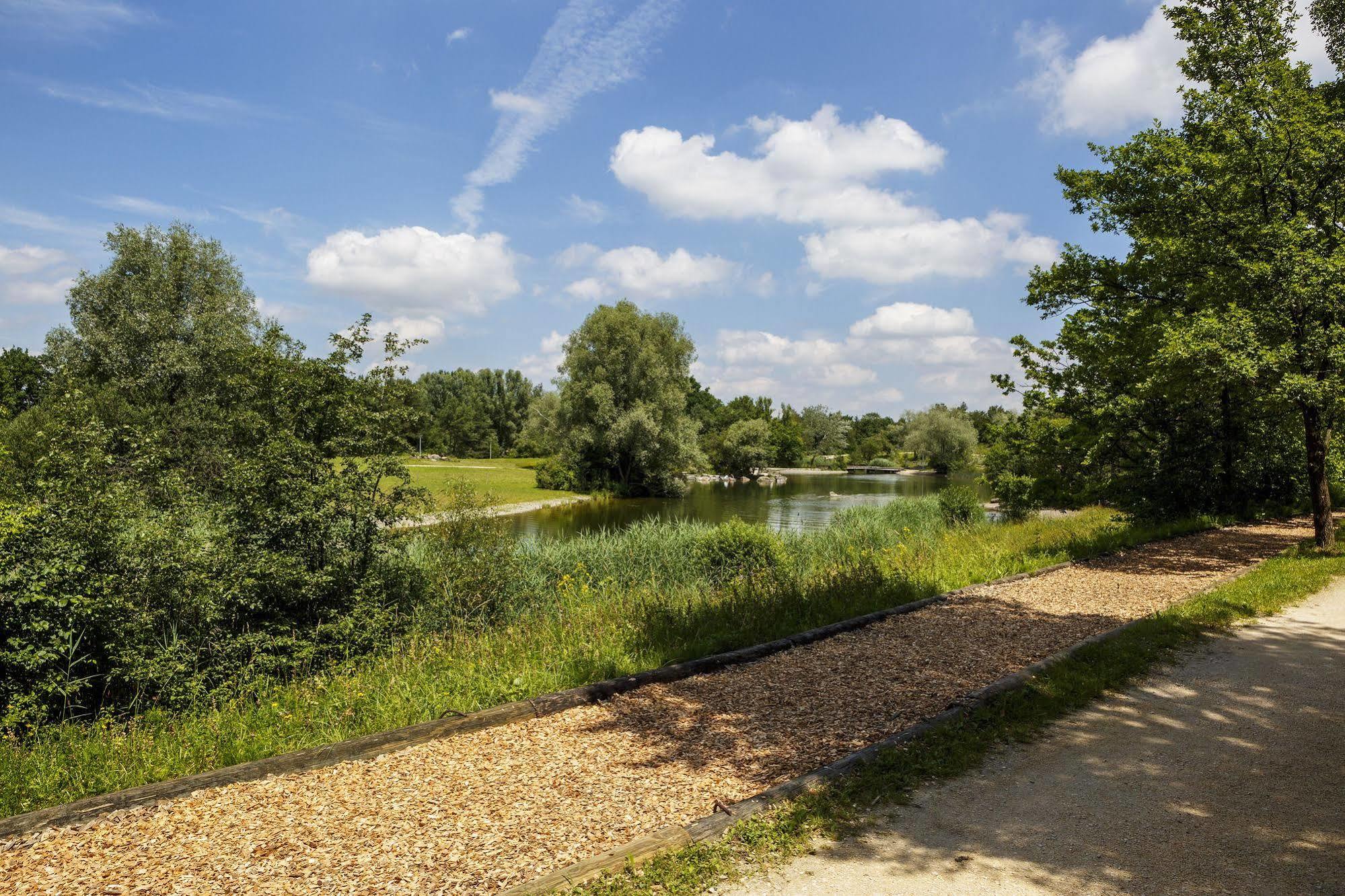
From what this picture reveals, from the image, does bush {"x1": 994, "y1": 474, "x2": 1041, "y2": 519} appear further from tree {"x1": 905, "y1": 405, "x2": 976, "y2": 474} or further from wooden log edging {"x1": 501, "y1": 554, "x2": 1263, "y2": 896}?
tree {"x1": 905, "y1": 405, "x2": 976, "y2": 474}

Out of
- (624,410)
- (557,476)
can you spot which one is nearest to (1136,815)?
(624,410)

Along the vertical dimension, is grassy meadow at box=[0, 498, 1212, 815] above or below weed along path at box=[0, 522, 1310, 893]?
above

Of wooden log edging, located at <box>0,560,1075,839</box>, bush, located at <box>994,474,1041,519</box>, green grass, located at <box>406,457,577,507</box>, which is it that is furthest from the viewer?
green grass, located at <box>406,457,577,507</box>

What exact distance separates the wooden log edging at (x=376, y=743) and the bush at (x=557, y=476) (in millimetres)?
37024

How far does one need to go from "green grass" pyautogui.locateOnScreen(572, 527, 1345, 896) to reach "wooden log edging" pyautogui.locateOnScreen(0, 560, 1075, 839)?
223 cm

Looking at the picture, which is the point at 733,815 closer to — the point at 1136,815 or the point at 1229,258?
the point at 1136,815

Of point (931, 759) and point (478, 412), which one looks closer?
point (931, 759)

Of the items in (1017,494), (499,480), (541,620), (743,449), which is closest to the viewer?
(541,620)

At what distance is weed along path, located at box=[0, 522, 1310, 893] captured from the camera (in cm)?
353

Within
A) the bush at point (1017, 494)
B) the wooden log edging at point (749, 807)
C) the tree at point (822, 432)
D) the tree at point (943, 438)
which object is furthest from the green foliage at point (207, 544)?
the tree at point (822, 432)

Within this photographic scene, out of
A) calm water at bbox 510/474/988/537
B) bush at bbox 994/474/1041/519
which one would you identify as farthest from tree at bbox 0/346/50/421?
bush at bbox 994/474/1041/519

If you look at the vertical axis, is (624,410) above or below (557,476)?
above

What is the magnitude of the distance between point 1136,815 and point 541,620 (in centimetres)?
650

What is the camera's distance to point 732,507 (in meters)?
37.6
